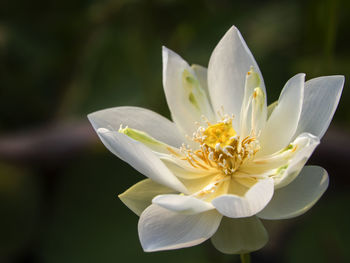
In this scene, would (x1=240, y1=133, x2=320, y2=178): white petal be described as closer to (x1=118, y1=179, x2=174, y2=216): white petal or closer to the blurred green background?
(x1=118, y1=179, x2=174, y2=216): white petal

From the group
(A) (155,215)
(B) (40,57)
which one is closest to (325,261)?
(A) (155,215)

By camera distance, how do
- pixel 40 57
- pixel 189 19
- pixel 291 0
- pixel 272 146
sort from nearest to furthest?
pixel 272 146 < pixel 189 19 < pixel 291 0 < pixel 40 57

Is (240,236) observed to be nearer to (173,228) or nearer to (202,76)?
(173,228)

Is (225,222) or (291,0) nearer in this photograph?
(225,222)

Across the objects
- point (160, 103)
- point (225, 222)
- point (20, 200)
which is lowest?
point (20, 200)

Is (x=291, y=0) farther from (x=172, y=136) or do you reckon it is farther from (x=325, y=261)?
(x=172, y=136)

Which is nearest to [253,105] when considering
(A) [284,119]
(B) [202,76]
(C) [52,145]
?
(A) [284,119]
